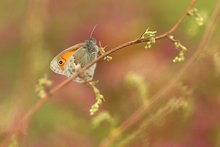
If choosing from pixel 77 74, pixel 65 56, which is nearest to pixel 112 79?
pixel 65 56

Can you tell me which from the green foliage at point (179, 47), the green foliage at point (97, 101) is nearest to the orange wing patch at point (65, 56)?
the green foliage at point (97, 101)

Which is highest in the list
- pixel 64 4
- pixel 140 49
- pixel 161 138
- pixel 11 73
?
pixel 64 4

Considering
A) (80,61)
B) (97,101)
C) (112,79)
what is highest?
(112,79)

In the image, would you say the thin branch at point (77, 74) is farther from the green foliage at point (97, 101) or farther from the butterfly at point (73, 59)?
the butterfly at point (73, 59)

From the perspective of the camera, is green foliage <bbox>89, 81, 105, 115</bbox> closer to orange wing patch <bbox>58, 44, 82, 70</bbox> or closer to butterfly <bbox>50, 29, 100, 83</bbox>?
butterfly <bbox>50, 29, 100, 83</bbox>

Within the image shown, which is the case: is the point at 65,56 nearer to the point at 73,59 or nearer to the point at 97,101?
the point at 73,59

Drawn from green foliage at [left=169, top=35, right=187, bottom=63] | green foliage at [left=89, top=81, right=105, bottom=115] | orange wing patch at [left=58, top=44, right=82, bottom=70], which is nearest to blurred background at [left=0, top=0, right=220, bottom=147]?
orange wing patch at [left=58, top=44, right=82, bottom=70]

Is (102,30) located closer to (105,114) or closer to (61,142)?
(61,142)

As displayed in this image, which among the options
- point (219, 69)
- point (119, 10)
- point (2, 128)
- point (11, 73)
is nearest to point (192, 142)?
point (219, 69)
